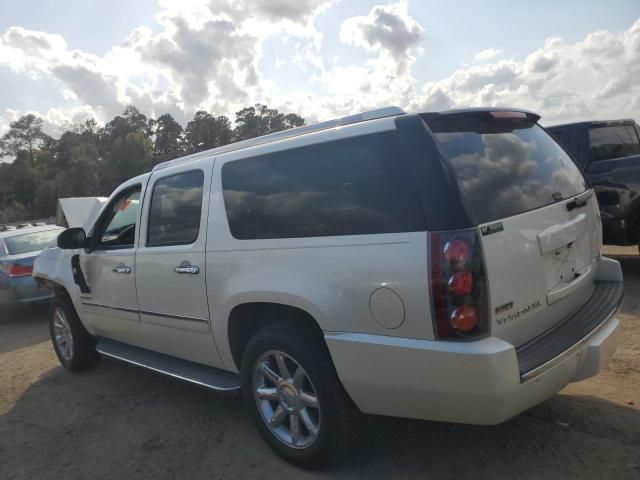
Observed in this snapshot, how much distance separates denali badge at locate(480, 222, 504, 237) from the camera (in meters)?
2.32

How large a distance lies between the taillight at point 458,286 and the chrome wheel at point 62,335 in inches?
173

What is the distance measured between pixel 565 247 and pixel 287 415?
1.96 metres

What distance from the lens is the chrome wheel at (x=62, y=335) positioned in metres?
5.28

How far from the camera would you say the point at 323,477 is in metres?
2.87

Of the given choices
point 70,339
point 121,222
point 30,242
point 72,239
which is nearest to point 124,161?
point 30,242

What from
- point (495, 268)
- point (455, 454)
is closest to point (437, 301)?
point (495, 268)

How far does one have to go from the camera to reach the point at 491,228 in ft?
7.73

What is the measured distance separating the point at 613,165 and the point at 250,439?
19.1 feet

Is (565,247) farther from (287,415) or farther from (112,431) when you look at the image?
(112,431)

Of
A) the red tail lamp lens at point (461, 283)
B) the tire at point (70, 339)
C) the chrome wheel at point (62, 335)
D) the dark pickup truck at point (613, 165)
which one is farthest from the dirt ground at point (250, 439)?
the dark pickup truck at point (613, 165)

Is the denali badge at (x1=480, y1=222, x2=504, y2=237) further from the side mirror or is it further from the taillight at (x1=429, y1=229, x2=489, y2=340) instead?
the side mirror

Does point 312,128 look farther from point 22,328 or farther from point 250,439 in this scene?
point 22,328

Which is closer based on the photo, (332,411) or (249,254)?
(332,411)

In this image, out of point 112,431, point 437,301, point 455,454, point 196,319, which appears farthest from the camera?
point 112,431
